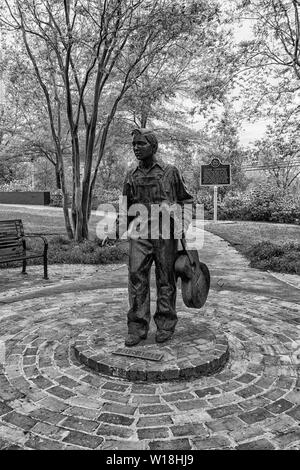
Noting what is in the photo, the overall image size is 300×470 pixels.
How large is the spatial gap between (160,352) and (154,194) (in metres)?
1.49

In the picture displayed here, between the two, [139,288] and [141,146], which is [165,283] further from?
[141,146]

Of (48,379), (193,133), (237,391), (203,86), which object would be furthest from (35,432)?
(193,133)

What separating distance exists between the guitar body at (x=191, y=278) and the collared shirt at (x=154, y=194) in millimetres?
318

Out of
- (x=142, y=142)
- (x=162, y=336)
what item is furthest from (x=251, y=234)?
(x=142, y=142)

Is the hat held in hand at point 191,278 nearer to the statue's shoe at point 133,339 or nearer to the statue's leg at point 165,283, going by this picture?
the statue's leg at point 165,283

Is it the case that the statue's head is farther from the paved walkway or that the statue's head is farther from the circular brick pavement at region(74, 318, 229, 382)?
the paved walkway

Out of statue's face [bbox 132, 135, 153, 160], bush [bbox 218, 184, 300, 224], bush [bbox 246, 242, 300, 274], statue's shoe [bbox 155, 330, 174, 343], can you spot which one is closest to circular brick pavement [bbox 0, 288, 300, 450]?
statue's shoe [bbox 155, 330, 174, 343]

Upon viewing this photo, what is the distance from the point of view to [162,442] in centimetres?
246

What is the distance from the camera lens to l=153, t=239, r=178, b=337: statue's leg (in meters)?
3.92

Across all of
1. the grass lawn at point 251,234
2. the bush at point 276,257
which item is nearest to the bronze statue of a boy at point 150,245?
the bush at point 276,257

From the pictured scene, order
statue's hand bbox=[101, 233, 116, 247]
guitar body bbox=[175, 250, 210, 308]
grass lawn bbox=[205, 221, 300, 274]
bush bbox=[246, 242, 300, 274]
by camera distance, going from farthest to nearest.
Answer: statue's hand bbox=[101, 233, 116, 247] → grass lawn bbox=[205, 221, 300, 274] → bush bbox=[246, 242, 300, 274] → guitar body bbox=[175, 250, 210, 308]

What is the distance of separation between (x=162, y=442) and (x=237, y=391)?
0.86m

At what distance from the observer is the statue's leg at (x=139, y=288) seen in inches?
150

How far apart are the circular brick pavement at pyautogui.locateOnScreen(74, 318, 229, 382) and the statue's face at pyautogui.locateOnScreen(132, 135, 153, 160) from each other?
5.81ft
